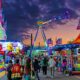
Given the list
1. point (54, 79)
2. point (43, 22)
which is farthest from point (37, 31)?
point (54, 79)

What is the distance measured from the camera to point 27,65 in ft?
73.8

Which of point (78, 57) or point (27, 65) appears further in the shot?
point (78, 57)

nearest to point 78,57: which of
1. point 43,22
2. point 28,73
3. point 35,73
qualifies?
point 35,73

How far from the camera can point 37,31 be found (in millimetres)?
92250

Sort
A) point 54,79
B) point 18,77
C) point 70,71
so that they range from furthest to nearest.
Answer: point 70,71, point 54,79, point 18,77

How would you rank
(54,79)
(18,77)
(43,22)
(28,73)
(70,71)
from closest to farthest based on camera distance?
(18,77), (28,73), (54,79), (70,71), (43,22)

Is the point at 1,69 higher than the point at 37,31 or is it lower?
lower

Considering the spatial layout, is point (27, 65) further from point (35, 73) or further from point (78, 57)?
point (78, 57)

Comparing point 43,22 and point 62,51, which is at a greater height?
point 43,22

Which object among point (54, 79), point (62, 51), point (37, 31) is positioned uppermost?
point (37, 31)

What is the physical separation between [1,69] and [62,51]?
7941mm

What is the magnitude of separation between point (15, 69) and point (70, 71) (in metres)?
18.4

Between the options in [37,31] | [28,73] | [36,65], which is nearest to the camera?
[28,73]

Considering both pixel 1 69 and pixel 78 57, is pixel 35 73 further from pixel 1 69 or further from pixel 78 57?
pixel 1 69
